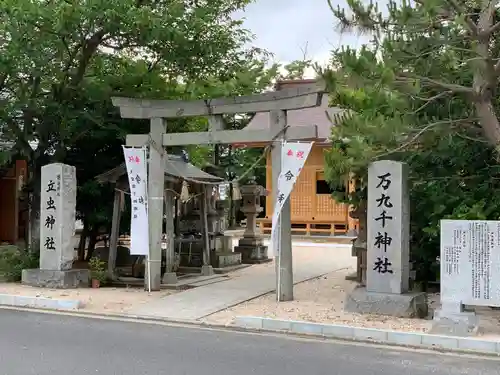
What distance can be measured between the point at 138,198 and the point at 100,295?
205 centimetres

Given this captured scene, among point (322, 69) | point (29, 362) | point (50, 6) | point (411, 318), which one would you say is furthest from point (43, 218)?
point (411, 318)

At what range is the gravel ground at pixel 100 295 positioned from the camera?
34.0ft

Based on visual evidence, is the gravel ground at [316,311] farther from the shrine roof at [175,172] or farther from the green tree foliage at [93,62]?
the green tree foliage at [93,62]

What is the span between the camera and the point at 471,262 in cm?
848

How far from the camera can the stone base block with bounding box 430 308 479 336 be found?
810 centimetres

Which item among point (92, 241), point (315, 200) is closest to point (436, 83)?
point (92, 241)

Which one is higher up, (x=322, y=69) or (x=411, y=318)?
(x=322, y=69)

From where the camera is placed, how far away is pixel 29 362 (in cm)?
672

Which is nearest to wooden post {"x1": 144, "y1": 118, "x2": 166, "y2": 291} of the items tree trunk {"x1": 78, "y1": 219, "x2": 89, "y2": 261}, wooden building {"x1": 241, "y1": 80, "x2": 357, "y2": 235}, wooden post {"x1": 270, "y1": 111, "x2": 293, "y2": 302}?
wooden post {"x1": 270, "y1": 111, "x2": 293, "y2": 302}

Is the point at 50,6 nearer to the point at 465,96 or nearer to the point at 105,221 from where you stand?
the point at 105,221

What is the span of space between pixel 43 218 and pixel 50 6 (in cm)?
435

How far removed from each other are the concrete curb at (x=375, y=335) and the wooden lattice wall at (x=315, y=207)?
50.1ft

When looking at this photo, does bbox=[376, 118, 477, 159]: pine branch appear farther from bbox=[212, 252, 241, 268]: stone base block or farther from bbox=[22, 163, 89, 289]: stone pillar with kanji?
bbox=[212, 252, 241, 268]: stone base block

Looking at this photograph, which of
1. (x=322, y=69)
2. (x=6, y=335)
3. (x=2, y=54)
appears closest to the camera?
(x=6, y=335)
